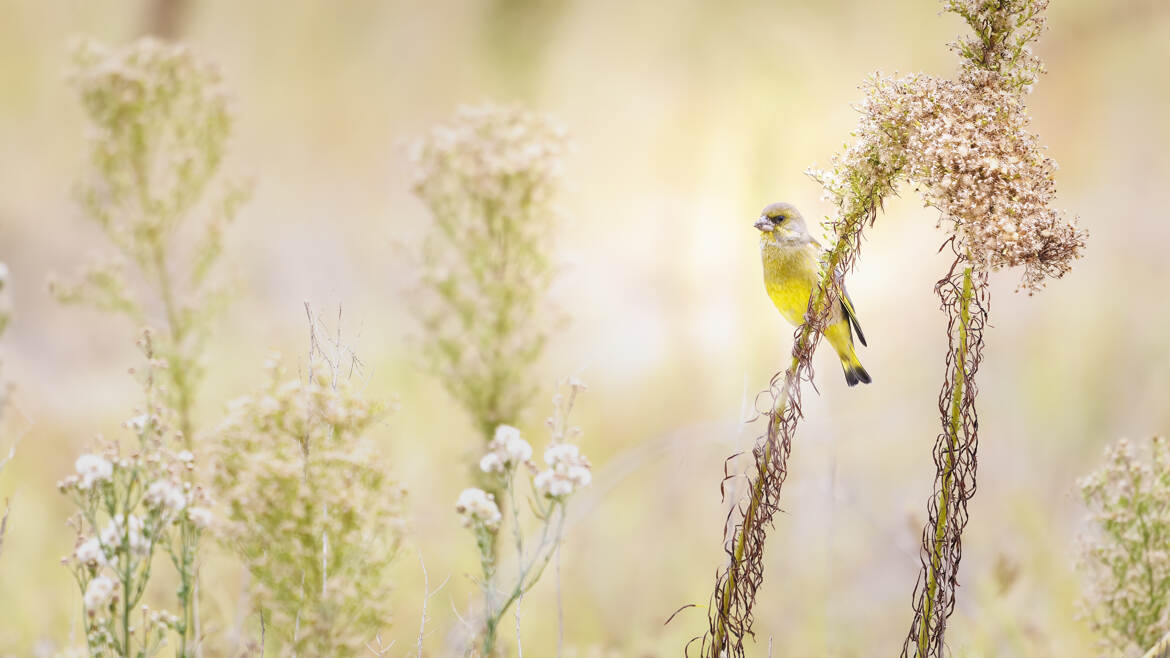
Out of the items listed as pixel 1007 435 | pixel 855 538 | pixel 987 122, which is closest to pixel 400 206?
pixel 855 538

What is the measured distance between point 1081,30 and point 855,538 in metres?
2.84

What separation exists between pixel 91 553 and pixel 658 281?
3766mm

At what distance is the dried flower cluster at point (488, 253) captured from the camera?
2457mm

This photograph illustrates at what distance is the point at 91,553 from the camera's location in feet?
4.00

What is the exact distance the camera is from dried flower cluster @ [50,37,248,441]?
97.2 inches

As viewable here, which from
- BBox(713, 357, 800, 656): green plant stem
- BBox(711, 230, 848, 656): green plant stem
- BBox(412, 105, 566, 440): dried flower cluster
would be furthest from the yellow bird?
BBox(412, 105, 566, 440): dried flower cluster

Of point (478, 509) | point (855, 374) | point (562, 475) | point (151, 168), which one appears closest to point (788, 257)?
point (855, 374)

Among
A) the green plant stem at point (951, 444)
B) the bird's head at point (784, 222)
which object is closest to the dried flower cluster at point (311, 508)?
the green plant stem at point (951, 444)

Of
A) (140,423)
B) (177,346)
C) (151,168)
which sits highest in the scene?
(151,168)

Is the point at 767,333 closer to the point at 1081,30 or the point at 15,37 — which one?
the point at 1081,30

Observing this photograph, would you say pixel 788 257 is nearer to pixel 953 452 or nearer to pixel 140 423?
pixel 953 452

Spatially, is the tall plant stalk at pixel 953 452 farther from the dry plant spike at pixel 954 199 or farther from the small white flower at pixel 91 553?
the small white flower at pixel 91 553

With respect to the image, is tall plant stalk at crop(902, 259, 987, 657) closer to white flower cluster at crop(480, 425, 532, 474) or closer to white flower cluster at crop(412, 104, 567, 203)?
white flower cluster at crop(480, 425, 532, 474)

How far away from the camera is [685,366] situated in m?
4.65
